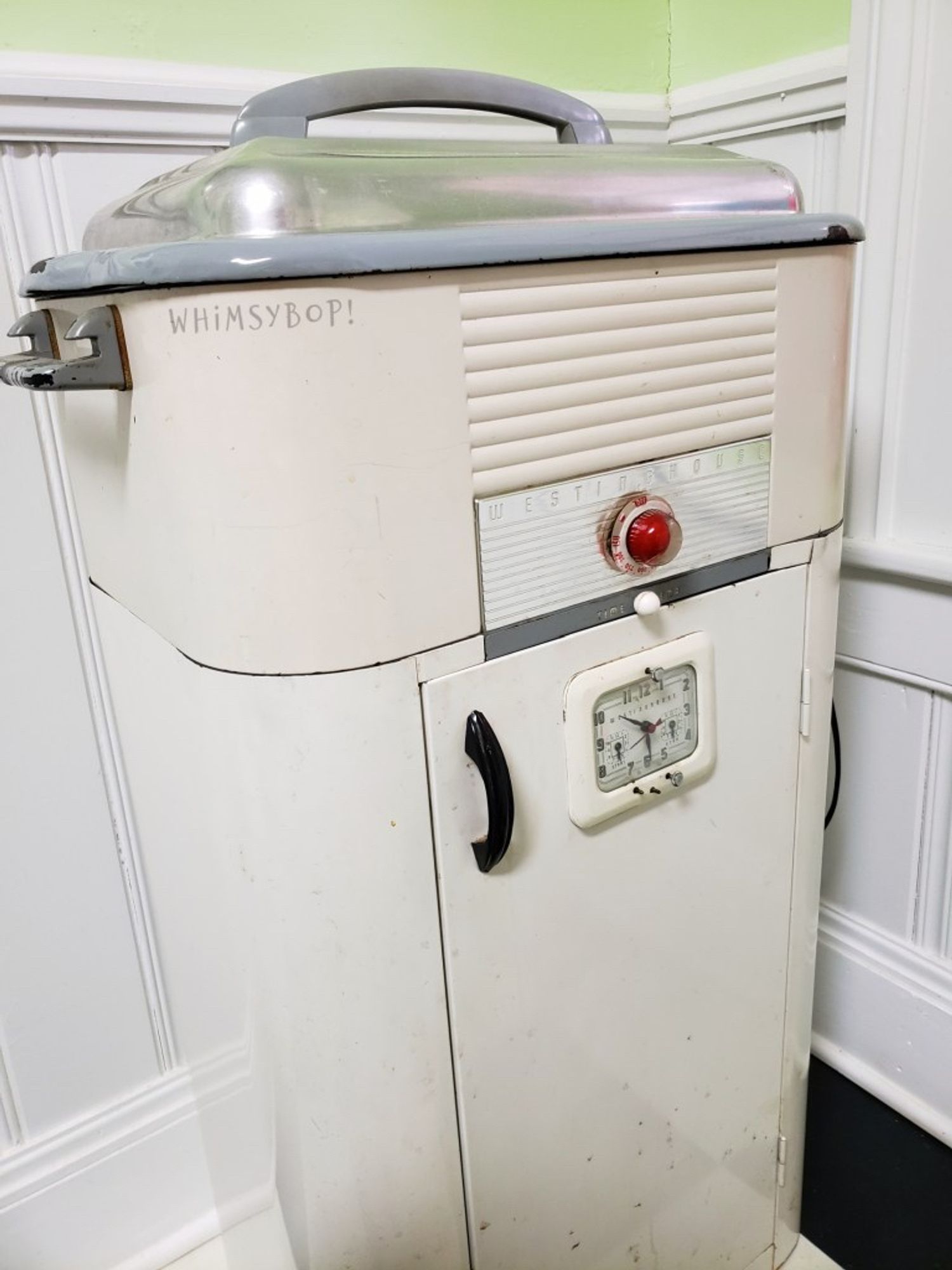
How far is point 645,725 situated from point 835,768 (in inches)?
19.5

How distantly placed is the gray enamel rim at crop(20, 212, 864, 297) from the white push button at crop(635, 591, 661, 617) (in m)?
0.23

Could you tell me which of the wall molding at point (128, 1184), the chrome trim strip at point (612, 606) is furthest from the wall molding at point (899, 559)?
the wall molding at point (128, 1184)

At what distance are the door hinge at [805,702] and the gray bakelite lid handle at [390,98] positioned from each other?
1.59 feet

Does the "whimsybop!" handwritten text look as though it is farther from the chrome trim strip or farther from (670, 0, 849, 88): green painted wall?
(670, 0, 849, 88): green painted wall

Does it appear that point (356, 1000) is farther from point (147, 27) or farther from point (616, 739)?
point (147, 27)

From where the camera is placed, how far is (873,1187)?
110 centimetres

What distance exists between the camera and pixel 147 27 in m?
0.86

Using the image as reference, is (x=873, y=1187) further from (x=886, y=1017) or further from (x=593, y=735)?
(x=593, y=735)

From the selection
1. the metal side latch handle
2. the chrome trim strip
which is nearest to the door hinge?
the chrome trim strip

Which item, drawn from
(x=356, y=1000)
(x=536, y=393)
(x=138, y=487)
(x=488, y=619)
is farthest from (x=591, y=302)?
(x=356, y=1000)

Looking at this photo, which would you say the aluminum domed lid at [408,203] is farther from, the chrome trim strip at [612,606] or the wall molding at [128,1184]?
the wall molding at [128,1184]

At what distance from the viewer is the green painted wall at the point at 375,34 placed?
0.84 m

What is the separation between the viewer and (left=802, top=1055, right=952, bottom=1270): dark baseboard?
104 centimetres

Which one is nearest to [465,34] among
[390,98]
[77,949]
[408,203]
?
[390,98]
